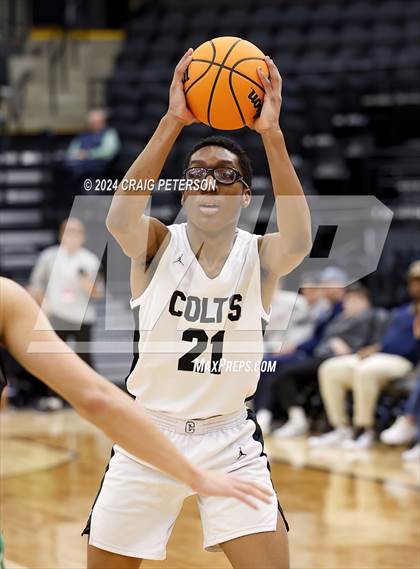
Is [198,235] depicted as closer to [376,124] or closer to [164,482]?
[164,482]

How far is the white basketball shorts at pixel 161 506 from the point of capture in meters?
2.97

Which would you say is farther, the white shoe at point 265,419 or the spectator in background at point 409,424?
the white shoe at point 265,419

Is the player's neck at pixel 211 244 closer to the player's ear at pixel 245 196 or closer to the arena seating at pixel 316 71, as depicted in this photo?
the player's ear at pixel 245 196

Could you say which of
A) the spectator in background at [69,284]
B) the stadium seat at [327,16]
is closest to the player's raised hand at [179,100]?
the spectator in background at [69,284]

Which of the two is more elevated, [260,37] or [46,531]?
[46,531]

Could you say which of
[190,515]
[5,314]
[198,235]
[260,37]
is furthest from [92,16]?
[5,314]

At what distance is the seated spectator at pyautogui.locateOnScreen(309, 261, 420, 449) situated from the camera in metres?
8.74

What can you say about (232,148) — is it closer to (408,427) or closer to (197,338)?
(197,338)

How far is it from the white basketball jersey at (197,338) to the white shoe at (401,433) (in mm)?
5498

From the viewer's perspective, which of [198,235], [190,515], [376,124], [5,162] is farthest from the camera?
[5,162]

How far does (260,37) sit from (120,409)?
43.7 feet

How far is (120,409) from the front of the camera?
6.68 ft

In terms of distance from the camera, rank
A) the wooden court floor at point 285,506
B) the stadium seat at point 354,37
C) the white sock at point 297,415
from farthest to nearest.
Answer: the stadium seat at point 354,37, the white sock at point 297,415, the wooden court floor at point 285,506

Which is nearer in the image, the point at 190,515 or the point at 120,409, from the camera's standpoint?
the point at 120,409
